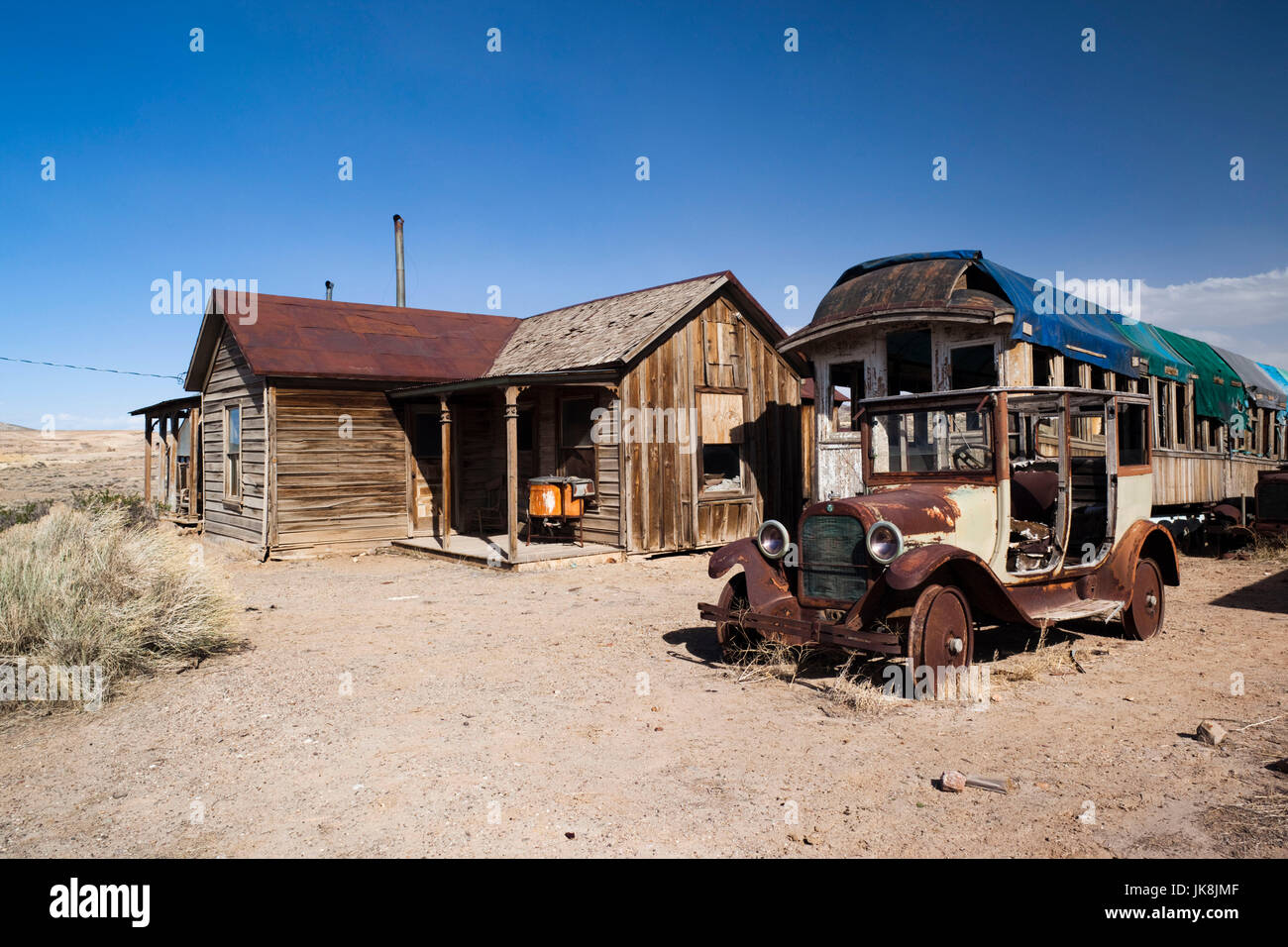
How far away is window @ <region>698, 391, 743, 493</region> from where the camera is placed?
1499cm

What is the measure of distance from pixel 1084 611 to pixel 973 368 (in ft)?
22.8

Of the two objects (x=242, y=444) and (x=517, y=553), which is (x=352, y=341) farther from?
(x=517, y=553)

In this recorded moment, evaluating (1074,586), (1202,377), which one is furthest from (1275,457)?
(1074,586)

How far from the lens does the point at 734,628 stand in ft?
22.2

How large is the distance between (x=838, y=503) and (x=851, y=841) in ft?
9.85

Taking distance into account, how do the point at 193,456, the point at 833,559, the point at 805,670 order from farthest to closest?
the point at 193,456, the point at 805,670, the point at 833,559

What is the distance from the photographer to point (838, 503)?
6.18m

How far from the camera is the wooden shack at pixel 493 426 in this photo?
13953 millimetres

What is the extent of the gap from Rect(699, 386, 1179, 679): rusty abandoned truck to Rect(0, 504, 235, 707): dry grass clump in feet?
15.1

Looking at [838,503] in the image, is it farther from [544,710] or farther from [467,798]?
[467,798]

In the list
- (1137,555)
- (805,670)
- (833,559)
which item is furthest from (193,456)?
(1137,555)

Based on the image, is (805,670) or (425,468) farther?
(425,468)

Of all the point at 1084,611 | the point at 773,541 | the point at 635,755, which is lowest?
the point at 635,755
